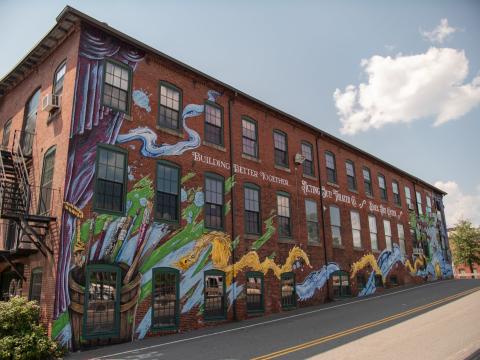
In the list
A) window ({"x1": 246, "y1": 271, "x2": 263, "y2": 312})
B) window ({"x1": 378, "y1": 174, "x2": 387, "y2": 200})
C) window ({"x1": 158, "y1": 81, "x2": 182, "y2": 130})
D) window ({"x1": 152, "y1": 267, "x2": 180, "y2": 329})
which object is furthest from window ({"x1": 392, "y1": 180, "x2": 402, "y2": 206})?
window ({"x1": 152, "y1": 267, "x2": 180, "y2": 329})

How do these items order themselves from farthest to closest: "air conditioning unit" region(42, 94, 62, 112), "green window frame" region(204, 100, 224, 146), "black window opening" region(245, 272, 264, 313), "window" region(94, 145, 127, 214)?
"green window frame" region(204, 100, 224, 146) → "black window opening" region(245, 272, 264, 313) → "air conditioning unit" region(42, 94, 62, 112) → "window" region(94, 145, 127, 214)

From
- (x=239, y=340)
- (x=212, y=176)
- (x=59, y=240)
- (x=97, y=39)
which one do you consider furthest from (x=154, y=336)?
(x=97, y=39)

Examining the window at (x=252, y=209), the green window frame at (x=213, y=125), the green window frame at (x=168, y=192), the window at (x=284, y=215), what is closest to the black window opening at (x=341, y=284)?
the window at (x=284, y=215)

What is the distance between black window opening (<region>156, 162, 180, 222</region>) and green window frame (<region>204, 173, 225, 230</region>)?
5.06ft

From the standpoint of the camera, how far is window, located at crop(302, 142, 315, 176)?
23158mm

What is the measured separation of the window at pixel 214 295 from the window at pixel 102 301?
157 inches

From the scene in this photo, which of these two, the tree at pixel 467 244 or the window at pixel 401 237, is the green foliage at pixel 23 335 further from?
the tree at pixel 467 244

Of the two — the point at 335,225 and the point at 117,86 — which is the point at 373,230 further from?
the point at 117,86

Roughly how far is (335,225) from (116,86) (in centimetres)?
1510

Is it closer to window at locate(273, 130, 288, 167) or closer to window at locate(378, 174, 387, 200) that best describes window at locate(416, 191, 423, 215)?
window at locate(378, 174, 387, 200)

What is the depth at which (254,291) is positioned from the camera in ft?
58.7

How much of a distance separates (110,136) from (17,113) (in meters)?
6.99

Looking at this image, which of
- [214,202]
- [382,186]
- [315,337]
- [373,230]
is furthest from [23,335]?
[382,186]

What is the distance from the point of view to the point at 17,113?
18016 millimetres
